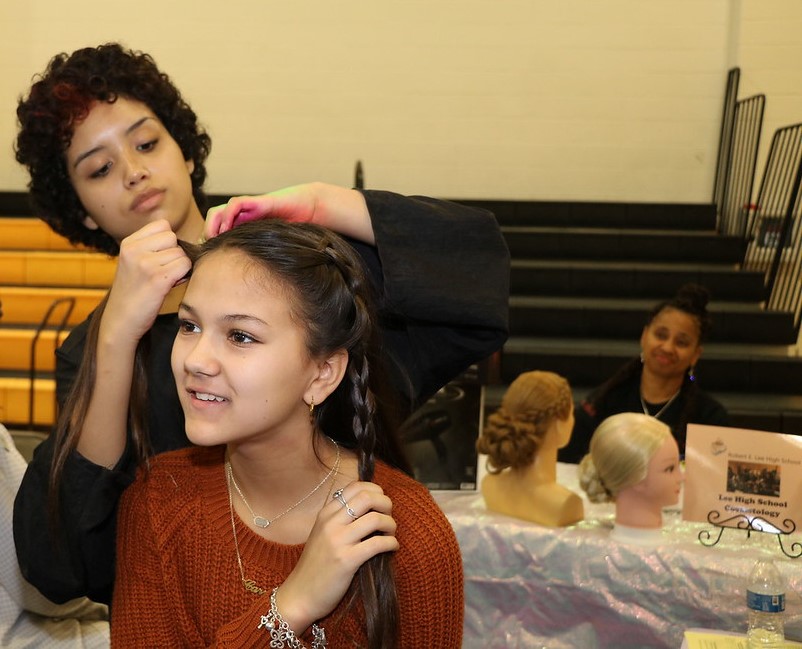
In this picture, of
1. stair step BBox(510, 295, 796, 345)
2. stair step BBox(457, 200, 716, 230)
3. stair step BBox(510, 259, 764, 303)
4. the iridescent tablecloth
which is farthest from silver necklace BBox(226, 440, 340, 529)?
stair step BBox(457, 200, 716, 230)

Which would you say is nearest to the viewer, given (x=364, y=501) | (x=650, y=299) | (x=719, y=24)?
(x=364, y=501)

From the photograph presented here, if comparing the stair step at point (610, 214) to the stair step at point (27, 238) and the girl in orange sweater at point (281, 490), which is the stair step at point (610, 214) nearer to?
the stair step at point (27, 238)

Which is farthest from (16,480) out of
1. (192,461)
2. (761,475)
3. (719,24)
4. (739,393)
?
(719,24)

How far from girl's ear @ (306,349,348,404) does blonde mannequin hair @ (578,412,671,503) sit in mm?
1184

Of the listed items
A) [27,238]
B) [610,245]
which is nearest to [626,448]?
[610,245]

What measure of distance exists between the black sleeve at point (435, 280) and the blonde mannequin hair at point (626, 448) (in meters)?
0.94

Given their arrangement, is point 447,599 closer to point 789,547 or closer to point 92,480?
point 92,480

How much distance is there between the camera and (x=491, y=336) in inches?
57.7

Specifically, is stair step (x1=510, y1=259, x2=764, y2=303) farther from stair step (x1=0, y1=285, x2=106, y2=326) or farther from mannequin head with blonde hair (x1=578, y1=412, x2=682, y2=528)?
mannequin head with blonde hair (x1=578, y1=412, x2=682, y2=528)

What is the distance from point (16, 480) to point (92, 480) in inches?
29.2

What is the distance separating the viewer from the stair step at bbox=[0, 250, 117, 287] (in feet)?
22.4

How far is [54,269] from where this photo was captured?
6855mm

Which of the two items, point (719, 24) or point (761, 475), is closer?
point (761, 475)

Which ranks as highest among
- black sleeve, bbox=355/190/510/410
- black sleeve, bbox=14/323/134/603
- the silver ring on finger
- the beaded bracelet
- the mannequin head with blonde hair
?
black sleeve, bbox=355/190/510/410
